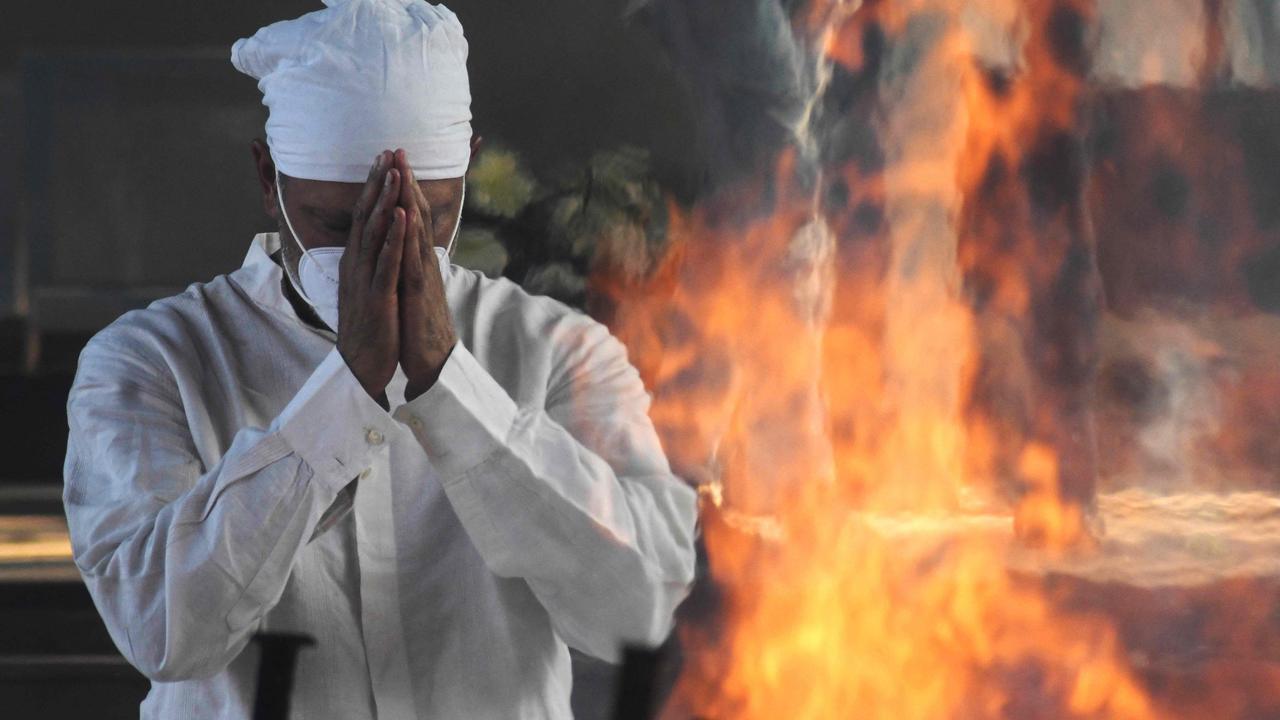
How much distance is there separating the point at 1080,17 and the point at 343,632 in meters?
1.55

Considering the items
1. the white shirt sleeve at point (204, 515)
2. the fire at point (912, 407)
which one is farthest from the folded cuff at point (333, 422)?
the fire at point (912, 407)

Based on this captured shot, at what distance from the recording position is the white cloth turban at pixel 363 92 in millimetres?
756

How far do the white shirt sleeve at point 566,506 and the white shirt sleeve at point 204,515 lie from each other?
0.12ft

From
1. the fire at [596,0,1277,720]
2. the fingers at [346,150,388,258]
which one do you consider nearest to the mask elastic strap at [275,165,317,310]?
the fingers at [346,150,388,258]

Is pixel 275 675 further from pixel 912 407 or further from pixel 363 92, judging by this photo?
pixel 912 407

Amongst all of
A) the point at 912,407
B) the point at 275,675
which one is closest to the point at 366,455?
the point at 275,675

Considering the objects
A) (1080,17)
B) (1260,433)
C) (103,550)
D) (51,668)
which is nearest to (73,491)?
(103,550)

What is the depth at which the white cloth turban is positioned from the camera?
2.48 ft

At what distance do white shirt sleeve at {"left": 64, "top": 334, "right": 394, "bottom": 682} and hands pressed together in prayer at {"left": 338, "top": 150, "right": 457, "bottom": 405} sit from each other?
0.01 meters

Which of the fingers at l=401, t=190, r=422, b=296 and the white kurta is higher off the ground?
the fingers at l=401, t=190, r=422, b=296

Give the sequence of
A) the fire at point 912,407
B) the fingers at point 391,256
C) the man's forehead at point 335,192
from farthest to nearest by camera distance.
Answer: the fire at point 912,407 → the man's forehead at point 335,192 → the fingers at point 391,256

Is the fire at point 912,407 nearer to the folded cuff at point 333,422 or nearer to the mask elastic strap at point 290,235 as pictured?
the mask elastic strap at point 290,235

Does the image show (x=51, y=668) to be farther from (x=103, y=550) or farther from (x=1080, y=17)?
(x=1080, y=17)

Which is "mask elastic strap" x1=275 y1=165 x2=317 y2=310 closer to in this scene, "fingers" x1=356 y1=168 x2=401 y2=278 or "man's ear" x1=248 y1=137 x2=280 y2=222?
"man's ear" x1=248 y1=137 x2=280 y2=222
